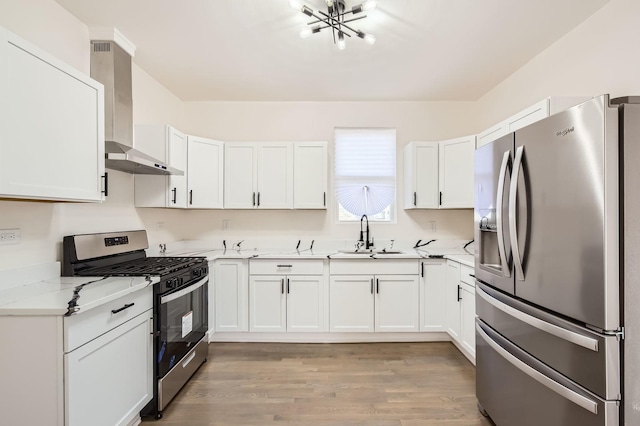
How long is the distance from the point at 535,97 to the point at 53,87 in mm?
3627

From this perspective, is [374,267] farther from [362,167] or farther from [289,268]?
[362,167]

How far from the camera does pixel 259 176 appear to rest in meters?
3.45

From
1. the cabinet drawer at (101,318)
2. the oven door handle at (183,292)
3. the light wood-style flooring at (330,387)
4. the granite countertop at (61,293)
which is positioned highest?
the granite countertop at (61,293)

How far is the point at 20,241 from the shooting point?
5.67 ft

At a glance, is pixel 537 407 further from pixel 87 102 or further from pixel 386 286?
pixel 87 102

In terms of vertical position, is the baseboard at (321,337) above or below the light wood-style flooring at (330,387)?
above

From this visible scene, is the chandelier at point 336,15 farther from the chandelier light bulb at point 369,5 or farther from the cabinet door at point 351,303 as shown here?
the cabinet door at point 351,303

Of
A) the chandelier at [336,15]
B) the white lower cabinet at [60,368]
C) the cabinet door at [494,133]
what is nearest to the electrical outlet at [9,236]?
the white lower cabinet at [60,368]

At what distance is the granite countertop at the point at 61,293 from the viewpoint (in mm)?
1296

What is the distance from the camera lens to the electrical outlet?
164 centimetres

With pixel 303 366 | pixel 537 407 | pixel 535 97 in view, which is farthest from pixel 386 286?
pixel 535 97

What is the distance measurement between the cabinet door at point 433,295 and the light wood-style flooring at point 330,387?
0.81 feet

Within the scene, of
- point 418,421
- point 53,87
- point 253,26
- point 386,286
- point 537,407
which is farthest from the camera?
point 386,286

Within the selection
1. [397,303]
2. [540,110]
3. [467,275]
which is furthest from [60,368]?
[540,110]
